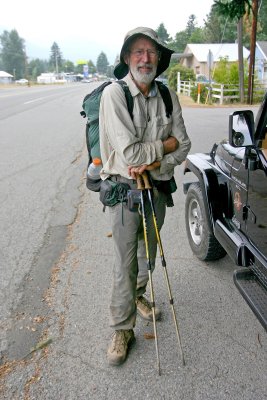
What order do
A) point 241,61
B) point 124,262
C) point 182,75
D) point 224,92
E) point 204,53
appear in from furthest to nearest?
point 204,53
point 182,75
point 224,92
point 241,61
point 124,262

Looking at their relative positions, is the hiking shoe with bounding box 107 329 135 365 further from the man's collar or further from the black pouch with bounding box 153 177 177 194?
the man's collar

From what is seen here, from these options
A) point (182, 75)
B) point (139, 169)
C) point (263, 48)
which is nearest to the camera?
point (139, 169)

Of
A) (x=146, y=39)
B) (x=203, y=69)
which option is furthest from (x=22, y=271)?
(x=203, y=69)

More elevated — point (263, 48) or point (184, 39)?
point (184, 39)

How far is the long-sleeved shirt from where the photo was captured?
247 cm

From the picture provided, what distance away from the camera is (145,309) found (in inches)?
126

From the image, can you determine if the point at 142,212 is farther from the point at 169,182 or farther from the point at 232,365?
the point at 232,365

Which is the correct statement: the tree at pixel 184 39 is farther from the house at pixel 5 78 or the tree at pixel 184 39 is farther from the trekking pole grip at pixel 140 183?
the trekking pole grip at pixel 140 183

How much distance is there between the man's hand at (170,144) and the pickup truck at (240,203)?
0.42 metres

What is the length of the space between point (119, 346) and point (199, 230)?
5.83 ft

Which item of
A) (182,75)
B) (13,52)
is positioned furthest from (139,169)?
(13,52)

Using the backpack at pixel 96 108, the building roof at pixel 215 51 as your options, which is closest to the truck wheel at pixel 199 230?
the backpack at pixel 96 108

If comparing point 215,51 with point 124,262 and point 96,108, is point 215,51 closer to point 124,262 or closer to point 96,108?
point 96,108

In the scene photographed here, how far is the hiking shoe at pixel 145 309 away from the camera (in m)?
3.17
